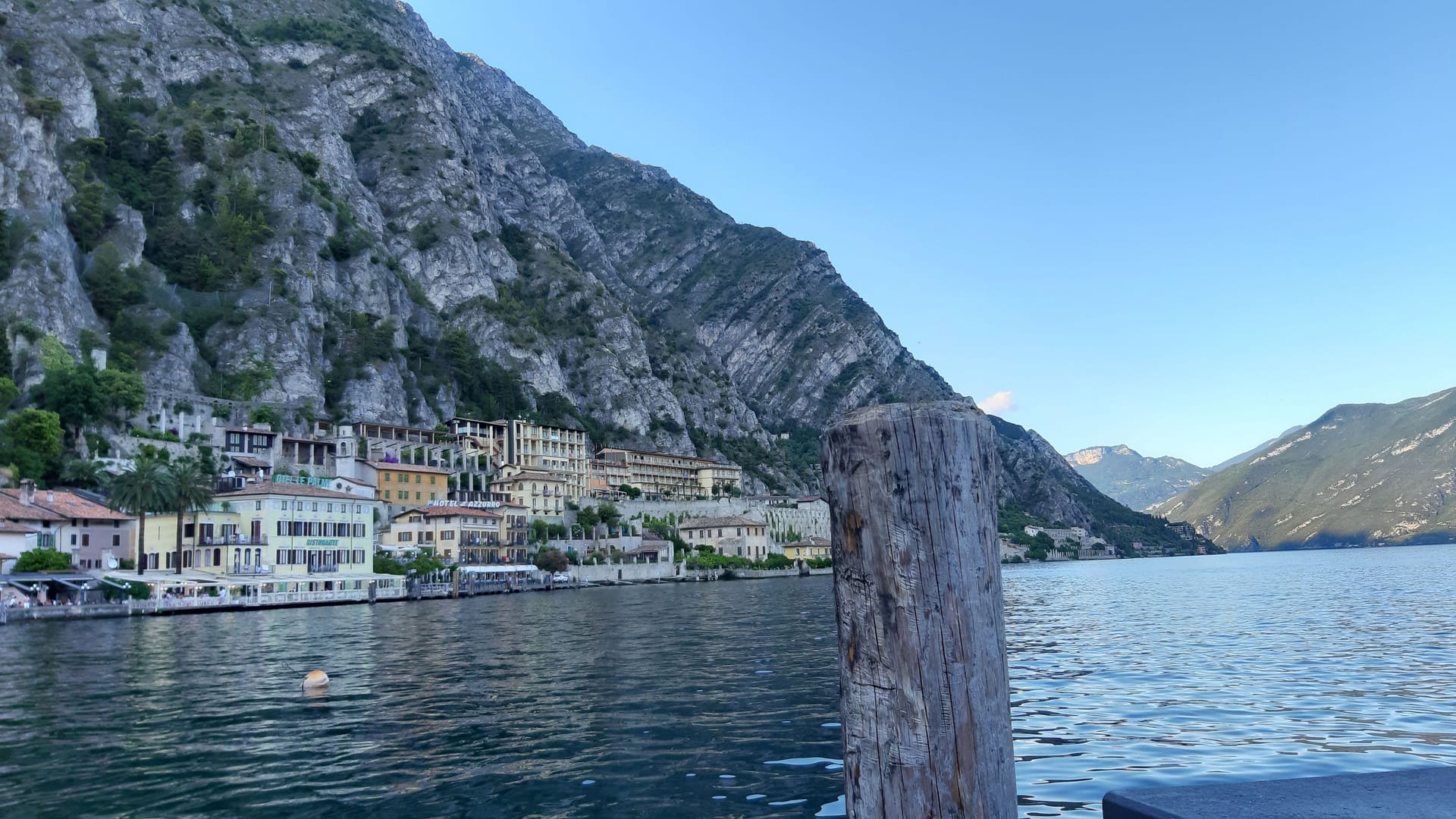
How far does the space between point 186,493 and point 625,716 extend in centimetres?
5396

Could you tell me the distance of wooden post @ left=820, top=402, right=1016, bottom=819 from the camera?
344cm

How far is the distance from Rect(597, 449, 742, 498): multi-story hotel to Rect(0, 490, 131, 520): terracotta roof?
70.0 meters

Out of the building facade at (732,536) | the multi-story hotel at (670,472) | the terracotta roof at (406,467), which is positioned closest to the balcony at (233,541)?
→ the terracotta roof at (406,467)

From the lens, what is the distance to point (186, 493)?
5847 centimetres

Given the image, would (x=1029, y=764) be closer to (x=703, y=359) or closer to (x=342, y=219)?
(x=342, y=219)

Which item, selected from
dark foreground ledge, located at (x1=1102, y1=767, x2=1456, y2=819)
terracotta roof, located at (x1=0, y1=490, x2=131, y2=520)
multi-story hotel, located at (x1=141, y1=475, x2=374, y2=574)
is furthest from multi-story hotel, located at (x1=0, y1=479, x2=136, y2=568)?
dark foreground ledge, located at (x1=1102, y1=767, x2=1456, y2=819)

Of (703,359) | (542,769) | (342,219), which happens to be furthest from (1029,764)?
(703,359)

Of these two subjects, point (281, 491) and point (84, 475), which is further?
point (281, 491)

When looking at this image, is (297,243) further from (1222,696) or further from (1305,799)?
(1305,799)

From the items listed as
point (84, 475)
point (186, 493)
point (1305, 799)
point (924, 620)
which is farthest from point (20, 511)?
point (1305, 799)

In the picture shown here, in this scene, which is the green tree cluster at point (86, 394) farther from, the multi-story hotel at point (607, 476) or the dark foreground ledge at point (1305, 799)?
the dark foreground ledge at point (1305, 799)

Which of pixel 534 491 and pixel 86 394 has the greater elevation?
pixel 86 394

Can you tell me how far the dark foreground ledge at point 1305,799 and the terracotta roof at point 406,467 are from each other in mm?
91225

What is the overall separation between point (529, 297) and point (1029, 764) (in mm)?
149038
